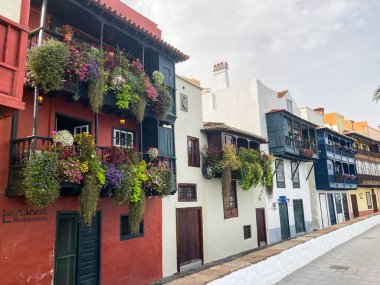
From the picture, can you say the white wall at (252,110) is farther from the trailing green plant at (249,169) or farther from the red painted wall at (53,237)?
the red painted wall at (53,237)

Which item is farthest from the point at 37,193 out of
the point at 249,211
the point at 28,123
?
the point at 249,211

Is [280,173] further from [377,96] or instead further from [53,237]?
[53,237]

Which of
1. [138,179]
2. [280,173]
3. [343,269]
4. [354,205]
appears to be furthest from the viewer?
[354,205]

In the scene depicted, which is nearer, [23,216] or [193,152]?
[23,216]

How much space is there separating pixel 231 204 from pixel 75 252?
10185 mm

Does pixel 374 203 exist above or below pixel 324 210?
above

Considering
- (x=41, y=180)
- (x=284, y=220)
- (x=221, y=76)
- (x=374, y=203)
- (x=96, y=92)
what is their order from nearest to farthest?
(x=41, y=180) → (x=96, y=92) → (x=284, y=220) → (x=221, y=76) → (x=374, y=203)

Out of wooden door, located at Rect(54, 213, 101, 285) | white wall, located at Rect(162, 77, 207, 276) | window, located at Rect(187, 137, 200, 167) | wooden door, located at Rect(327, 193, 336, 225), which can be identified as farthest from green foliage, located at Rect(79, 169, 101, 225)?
wooden door, located at Rect(327, 193, 336, 225)

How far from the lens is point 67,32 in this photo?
28.8ft

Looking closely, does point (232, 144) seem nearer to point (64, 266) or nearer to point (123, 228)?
point (123, 228)

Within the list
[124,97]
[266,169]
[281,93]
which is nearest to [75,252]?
[124,97]

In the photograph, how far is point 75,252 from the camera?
9438mm

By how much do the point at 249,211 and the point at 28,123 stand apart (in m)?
14.1

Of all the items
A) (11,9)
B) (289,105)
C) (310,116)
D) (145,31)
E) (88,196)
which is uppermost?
(310,116)
